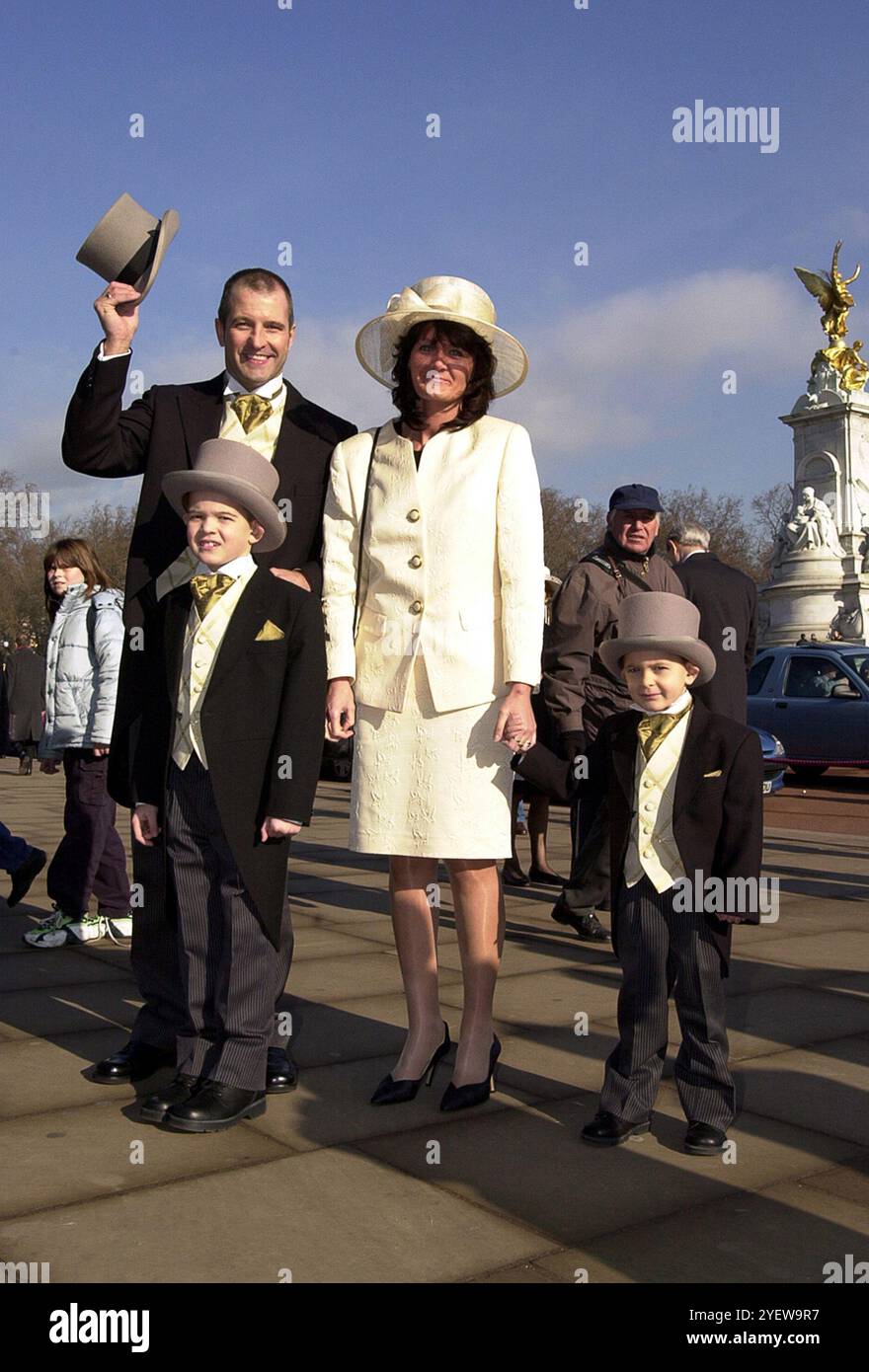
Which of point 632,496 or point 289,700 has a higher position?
point 632,496

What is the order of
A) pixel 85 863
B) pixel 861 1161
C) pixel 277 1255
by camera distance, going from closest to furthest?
pixel 277 1255, pixel 861 1161, pixel 85 863

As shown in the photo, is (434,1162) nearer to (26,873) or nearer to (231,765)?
(231,765)

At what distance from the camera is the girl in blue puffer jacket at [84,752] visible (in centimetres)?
641

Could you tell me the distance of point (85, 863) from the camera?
21.2 feet

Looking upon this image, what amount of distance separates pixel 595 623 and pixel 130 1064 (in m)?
2.99

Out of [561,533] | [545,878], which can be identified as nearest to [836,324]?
[561,533]

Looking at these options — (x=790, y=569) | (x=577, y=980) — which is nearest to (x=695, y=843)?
(x=577, y=980)

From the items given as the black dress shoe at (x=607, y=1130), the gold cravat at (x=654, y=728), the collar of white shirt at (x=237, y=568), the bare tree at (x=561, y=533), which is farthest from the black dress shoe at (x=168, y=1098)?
the bare tree at (x=561, y=533)

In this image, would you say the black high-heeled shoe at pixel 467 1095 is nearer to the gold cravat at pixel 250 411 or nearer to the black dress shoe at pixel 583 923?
the gold cravat at pixel 250 411

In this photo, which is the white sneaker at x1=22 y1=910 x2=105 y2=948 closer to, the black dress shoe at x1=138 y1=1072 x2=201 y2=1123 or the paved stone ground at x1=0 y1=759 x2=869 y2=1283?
the paved stone ground at x1=0 y1=759 x2=869 y2=1283

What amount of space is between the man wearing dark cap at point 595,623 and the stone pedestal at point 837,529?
1227 inches

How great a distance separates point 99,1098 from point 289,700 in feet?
4.01

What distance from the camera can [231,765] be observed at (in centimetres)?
375

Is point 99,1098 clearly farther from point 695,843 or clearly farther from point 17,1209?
point 695,843
